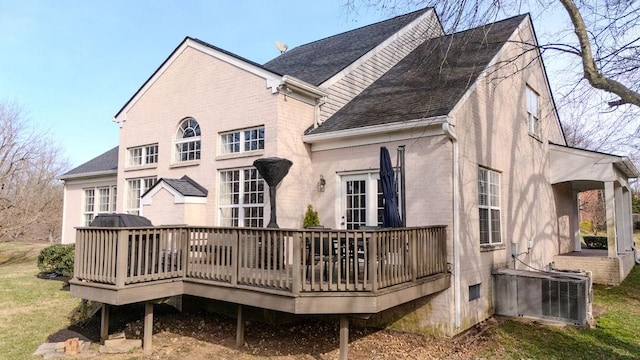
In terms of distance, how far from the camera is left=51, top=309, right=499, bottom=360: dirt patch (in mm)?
6922

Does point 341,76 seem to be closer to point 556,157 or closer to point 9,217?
point 556,157

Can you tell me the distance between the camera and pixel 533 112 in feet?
42.7

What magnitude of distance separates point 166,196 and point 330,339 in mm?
5668

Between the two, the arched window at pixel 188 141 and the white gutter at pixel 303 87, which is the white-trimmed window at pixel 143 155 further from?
the white gutter at pixel 303 87

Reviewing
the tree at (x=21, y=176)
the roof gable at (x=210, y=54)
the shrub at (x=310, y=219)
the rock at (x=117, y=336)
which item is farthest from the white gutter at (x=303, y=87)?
the tree at (x=21, y=176)

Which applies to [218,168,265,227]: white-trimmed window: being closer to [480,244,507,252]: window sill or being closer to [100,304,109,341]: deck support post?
[100,304,109,341]: deck support post

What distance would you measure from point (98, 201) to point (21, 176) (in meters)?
5.51

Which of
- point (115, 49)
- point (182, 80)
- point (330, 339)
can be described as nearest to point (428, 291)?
point (330, 339)

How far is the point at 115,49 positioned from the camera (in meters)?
14.6

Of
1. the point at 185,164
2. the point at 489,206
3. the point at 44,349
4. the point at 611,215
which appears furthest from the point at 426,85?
the point at 44,349

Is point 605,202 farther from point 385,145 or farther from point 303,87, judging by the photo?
point 303,87

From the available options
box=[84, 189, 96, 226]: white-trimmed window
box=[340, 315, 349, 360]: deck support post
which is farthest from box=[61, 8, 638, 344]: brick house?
box=[84, 189, 96, 226]: white-trimmed window

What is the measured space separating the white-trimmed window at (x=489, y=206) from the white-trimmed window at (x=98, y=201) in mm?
13252

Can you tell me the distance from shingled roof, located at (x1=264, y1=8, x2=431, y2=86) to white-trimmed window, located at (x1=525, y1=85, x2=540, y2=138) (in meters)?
4.27
